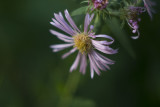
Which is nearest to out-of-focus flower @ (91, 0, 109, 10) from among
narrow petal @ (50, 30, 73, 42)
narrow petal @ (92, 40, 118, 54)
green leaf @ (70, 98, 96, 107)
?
narrow petal @ (92, 40, 118, 54)

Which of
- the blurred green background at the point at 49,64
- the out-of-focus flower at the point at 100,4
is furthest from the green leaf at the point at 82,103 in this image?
the out-of-focus flower at the point at 100,4

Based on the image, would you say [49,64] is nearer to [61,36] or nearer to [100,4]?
[61,36]

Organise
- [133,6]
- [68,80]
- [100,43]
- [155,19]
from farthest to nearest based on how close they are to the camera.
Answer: [155,19], [68,80], [133,6], [100,43]

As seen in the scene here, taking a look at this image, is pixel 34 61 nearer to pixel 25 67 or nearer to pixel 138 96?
pixel 25 67

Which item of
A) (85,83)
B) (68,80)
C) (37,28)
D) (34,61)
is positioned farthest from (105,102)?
(37,28)

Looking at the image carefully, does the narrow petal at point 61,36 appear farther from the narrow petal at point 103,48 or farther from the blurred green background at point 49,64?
the blurred green background at point 49,64
